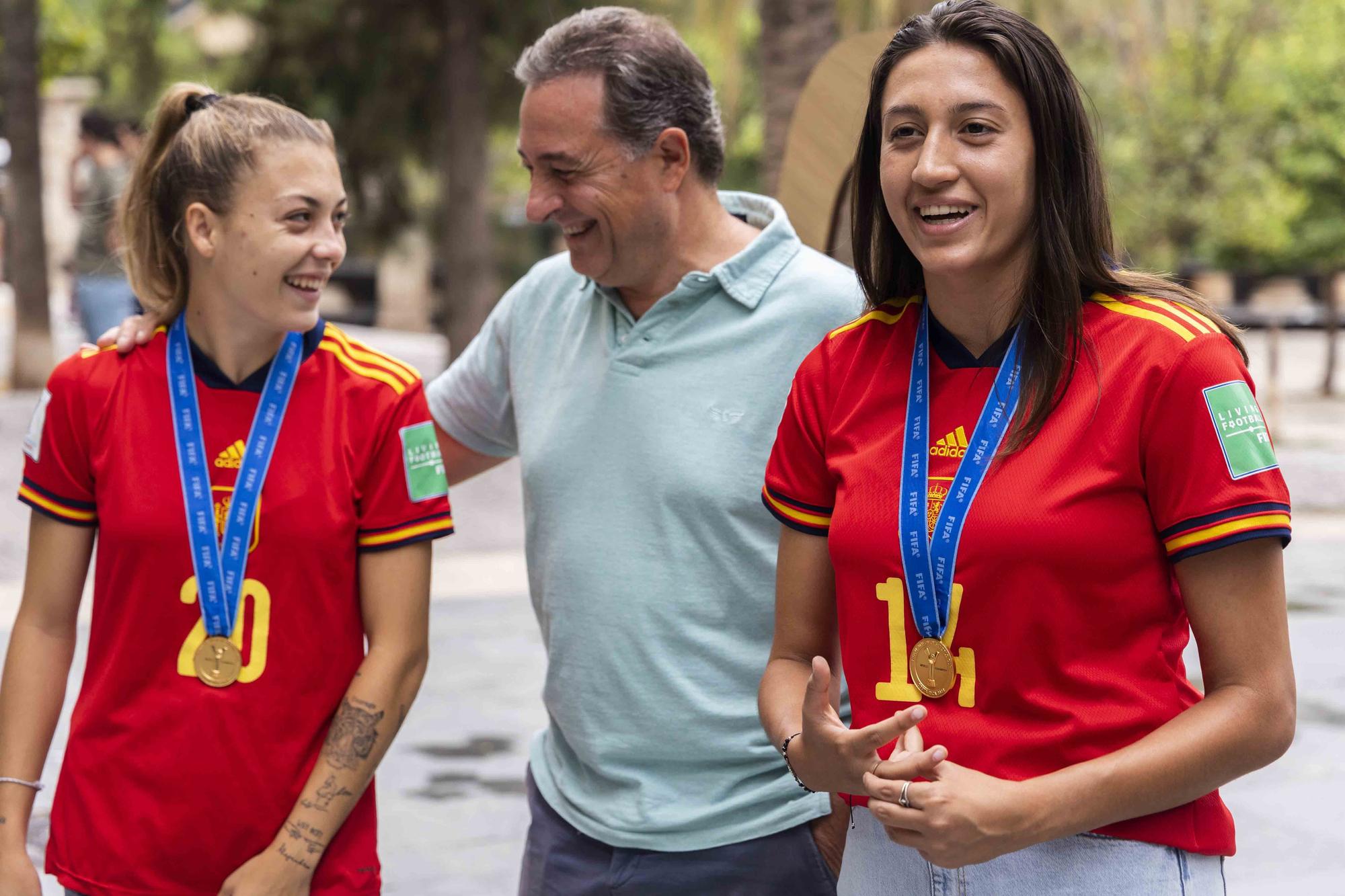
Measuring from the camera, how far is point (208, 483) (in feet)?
7.77

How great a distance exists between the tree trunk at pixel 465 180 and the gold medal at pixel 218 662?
Answer: 11394 mm

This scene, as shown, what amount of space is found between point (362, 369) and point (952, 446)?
1039mm

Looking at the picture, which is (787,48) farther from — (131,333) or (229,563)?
(229,563)

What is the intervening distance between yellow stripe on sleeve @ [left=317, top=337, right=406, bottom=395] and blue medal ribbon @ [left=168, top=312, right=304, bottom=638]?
6cm

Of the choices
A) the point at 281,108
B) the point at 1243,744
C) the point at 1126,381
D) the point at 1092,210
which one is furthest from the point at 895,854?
the point at 281,108

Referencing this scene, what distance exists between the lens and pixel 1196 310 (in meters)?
1.85

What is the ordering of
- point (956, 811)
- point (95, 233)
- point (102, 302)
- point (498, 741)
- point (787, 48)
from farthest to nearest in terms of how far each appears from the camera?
point (95, 233) → point (102, 302) → point (787, 48) → point (498, 741) → point (956, 811)

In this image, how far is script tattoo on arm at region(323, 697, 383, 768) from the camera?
2.36m

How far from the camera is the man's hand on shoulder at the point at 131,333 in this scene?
98.0 inches

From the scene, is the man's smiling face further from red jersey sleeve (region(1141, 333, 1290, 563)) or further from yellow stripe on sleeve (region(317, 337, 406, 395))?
red jersey sleeve (region(1141, 333, 1290, 563))

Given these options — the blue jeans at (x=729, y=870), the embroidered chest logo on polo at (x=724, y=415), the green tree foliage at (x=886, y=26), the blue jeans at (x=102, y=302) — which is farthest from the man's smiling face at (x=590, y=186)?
the blue jeans at (x=102, y=302)

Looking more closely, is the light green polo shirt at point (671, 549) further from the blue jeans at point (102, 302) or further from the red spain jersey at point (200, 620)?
the blue jeans at point (102, 302)

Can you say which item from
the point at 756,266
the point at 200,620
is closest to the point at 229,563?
the point at 200,620

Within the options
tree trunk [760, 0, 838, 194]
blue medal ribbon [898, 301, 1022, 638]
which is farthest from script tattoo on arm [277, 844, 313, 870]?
tree trunk [760, 0, 838, 194]
